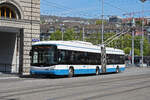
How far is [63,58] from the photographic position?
76.4ft

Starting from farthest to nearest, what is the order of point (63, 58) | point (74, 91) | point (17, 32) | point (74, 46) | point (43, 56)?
1. point (17, 32)
2. point (74, 46)
3. point (63, 58)
4. point (43, 56)
5. point (74, 91)

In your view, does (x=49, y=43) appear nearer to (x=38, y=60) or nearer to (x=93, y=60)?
(x=38, y=60)

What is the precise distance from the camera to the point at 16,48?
1175 inches

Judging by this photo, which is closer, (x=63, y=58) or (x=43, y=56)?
(x=43, y=56)

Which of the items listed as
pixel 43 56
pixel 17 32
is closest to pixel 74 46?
pixel 43 56

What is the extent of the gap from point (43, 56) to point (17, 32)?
640cm

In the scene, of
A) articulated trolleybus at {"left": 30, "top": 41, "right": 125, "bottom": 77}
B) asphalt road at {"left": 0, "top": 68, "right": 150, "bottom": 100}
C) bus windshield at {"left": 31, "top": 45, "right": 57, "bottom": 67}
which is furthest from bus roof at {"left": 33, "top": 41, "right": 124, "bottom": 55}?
asphalt road at {"left": 0, "top": 68, "right": 150, "bottom": 100}

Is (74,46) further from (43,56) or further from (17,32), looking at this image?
(17,32)

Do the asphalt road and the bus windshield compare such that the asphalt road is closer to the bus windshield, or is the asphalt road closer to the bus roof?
the bus windshield

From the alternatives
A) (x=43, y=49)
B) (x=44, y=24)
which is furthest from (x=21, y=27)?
(x=44, y=24)

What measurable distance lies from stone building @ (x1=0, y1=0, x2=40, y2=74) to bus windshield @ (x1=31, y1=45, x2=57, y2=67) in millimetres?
4682

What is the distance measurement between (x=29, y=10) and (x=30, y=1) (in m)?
0.80

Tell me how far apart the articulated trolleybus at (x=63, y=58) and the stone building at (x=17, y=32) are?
4.40 metres

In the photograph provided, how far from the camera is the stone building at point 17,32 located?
26.8 metres
